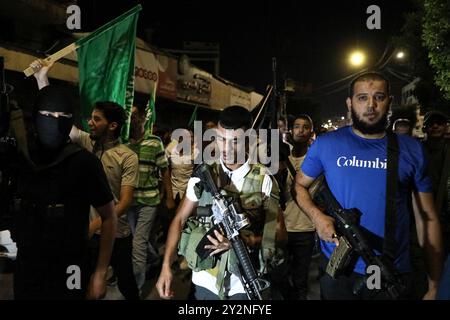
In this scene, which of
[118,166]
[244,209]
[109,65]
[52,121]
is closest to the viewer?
[52,121]

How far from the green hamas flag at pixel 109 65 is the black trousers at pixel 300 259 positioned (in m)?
2.18

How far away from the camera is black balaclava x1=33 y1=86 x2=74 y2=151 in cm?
251

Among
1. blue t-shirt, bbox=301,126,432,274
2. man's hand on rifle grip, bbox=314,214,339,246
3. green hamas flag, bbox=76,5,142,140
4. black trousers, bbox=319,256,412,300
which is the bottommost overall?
black trousers, bbox=319,256,412,300

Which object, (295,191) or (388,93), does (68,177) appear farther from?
(388,93)

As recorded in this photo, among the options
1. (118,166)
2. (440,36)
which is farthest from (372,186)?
(440,36)

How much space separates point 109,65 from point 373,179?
10.7ft

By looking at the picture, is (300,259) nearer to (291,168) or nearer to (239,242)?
(291,168)

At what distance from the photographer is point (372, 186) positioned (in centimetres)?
268

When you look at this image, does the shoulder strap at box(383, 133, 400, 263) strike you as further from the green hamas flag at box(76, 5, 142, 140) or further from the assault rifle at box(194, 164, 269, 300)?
the green hamas flag at box(76, 5, 142, 140)

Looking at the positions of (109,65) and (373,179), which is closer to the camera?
(373,179)

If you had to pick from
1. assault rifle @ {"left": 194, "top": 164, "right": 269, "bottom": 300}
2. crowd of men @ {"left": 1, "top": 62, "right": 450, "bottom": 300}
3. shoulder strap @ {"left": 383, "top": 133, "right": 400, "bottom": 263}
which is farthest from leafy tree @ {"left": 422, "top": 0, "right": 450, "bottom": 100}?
assault rifle @ {"left": 194, "top": 164, "right": 269, "bottom": 300}

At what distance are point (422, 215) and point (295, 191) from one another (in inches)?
32.1

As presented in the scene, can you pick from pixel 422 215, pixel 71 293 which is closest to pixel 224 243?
pixel 71 293

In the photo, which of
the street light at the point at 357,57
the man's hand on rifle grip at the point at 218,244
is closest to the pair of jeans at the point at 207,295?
the man's hand on rifle grip at the point at 218,244
